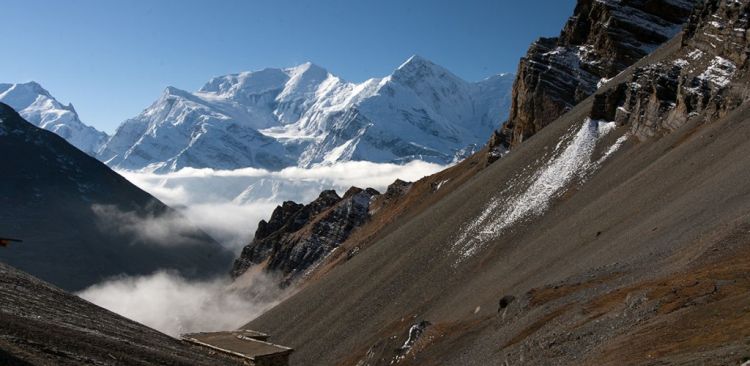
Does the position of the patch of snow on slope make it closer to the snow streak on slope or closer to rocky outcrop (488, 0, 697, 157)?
the snow streak on slope

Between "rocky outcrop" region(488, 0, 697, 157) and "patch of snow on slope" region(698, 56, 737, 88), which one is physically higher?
"rocky outcrop" region(488, 0, 697, 157)

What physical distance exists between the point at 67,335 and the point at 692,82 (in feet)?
228

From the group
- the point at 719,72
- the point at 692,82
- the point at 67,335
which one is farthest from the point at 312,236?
the point at 67,335

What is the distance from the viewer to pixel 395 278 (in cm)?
7219

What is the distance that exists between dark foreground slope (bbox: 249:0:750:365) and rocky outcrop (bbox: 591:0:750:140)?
233mm

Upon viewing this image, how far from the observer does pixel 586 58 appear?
11744 centimetres

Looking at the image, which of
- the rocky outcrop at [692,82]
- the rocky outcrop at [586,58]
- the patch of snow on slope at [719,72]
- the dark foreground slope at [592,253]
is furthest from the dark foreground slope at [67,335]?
the rocky outcrop at [586,58]

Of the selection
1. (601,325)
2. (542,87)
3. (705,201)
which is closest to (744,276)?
(601,325)

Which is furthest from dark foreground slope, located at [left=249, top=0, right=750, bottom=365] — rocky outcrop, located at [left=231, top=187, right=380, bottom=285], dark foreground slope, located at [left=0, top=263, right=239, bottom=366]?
rocky outcrop, located at [left=231, top=187, right=380, bottom=285]

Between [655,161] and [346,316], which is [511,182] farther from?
[346,316]

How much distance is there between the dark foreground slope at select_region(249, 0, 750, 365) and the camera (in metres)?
26.4

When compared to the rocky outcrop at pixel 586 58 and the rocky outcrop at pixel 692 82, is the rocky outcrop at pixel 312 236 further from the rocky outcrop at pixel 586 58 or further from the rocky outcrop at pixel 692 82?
the rocky outcrop at pixel 692 82

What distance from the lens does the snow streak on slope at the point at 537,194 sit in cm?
7069

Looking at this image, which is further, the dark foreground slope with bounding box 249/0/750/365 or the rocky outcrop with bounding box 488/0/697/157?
the rocky outcrop with bounding box 488/0/697/157
